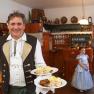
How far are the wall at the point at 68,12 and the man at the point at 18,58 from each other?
6508mm

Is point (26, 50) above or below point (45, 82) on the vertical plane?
above

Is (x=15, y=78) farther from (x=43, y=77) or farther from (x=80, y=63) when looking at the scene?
(x=80, y=63)

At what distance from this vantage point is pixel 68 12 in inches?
333

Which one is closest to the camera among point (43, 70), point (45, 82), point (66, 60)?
point (45, 82)

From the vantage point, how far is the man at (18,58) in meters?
1.85

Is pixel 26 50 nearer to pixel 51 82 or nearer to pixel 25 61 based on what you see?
pixel 25 61

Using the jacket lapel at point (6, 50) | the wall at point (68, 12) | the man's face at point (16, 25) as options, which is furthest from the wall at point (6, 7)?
the man's face at point (16, 25)

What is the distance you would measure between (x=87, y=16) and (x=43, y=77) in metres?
6.66

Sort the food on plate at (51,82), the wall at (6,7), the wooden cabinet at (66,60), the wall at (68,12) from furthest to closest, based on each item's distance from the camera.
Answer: the wall at (68,12)
the wooden cabinet at (66,60)
the wall at (6,7)
the food on plate at (51,82)

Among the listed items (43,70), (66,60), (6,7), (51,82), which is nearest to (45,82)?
(51,82)

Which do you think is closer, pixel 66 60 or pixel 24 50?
pixel 24 50

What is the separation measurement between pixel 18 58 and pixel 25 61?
0.20 ft

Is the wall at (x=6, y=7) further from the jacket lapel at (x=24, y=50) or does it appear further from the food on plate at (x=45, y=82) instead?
the food on plate at (x=45, y=82)

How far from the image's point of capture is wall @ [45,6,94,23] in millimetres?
8164
